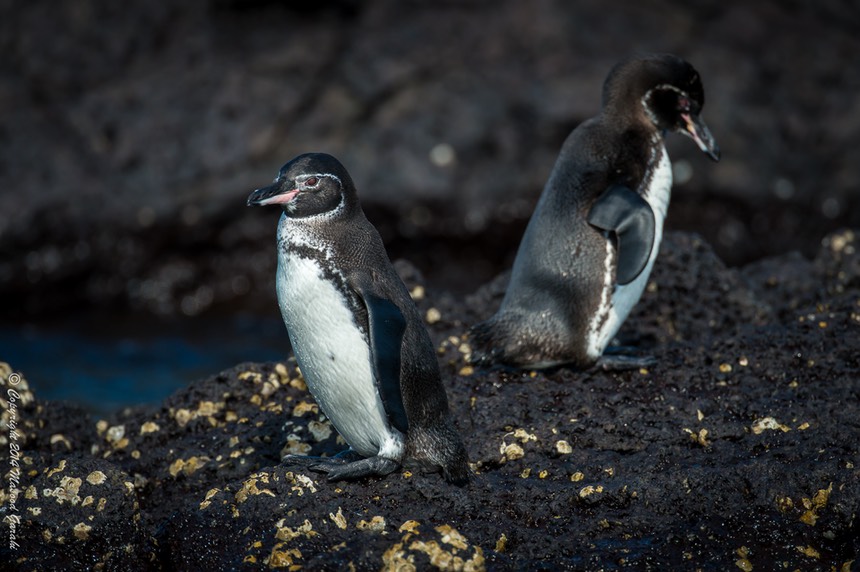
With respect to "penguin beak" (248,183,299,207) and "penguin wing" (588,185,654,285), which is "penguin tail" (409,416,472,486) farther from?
"penguin wing" (588,185,654,285)

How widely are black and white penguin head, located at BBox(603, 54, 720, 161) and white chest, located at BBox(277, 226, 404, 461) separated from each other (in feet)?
7.93

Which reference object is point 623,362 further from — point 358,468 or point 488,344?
point 358,468

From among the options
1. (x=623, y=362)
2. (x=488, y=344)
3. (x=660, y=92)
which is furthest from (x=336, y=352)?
(x=660, y=92)

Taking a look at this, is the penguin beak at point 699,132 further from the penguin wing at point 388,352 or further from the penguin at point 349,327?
the penguin wing at point 388,352

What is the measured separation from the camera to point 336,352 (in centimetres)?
441

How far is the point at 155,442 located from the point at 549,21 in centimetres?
771

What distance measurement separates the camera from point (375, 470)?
14.3 ft

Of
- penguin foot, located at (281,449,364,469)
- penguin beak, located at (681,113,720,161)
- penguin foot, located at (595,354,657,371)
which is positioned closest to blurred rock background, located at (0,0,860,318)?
penguin beak, located at (681,113,720,161)

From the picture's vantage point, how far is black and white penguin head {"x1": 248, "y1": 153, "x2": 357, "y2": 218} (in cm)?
450

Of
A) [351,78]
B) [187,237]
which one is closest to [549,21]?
[351,78]

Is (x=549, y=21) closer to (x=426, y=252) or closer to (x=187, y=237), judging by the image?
(x=426, y=252)

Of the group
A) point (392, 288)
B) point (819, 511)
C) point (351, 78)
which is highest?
point (351, 78)

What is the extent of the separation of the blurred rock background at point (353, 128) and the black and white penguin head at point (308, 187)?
6.67 meters

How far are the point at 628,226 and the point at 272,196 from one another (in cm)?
201
